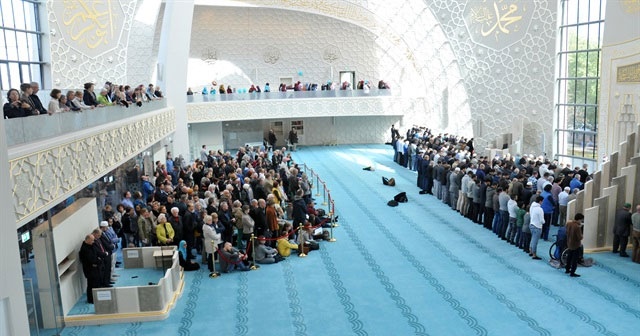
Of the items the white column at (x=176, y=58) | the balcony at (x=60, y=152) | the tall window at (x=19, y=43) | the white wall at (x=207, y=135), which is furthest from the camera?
the white wall at (x=207, y=135)

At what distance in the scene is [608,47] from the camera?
16953mm

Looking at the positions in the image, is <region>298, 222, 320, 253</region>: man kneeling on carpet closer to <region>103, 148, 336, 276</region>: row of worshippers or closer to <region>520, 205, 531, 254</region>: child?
<region>103, 148, 336, 276</region>: row of worshippers

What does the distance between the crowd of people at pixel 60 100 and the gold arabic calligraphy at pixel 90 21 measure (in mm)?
5663

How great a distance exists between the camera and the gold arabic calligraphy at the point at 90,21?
741 inches

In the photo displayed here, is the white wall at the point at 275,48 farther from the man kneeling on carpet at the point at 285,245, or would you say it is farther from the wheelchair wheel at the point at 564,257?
the wheelchair wheel at the point at 564,257

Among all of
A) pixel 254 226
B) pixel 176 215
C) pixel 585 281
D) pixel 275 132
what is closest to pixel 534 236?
pixel 585 281

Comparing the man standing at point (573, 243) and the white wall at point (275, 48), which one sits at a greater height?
the white wall at point (275, 48)

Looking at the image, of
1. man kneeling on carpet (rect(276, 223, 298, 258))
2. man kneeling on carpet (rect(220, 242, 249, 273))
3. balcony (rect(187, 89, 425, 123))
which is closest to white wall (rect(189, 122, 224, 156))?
balcony (rect(187, 89, 425, 123))

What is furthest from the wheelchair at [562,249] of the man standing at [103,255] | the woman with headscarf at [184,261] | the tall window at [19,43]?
the tall window at [19,43]

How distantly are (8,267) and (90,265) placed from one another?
22.6 ft

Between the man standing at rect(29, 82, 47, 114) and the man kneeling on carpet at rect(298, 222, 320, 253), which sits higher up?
the man standing at rect(29, 82, 47, 114)

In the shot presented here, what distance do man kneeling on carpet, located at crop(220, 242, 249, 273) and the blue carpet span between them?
29cm

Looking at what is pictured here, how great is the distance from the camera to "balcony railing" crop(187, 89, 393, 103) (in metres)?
28.0

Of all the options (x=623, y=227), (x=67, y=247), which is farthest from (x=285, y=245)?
(x=623, y=227)
